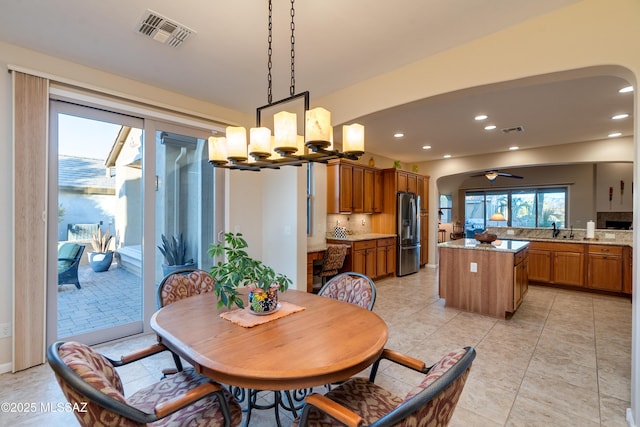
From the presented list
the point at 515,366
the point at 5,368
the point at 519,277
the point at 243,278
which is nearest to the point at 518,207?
the point at 519,277

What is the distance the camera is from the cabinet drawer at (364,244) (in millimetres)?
5247

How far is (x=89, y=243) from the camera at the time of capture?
3.04 meters

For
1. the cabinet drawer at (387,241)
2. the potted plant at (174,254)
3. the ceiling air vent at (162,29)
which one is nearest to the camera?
the ceiling air vent at (162,29)

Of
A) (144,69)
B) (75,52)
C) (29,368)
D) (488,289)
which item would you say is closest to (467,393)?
(488,289)

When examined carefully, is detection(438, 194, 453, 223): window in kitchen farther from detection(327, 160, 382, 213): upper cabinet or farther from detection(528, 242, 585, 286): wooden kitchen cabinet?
detection(327, 160, 382, 213): upper cabinet

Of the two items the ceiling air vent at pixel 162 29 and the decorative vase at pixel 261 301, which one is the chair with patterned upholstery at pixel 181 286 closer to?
the decorative vase at pixel 261 301

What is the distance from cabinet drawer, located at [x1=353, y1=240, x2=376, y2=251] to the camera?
5.25 m

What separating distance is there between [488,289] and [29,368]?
496cm

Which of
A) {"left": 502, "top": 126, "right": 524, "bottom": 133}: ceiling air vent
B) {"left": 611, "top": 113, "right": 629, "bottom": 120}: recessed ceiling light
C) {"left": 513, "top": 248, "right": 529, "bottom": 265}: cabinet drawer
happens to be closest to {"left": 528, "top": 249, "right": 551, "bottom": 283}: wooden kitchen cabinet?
{"left": 513, "top": 248, "right": 529, "bottom": 265}: cabinet drawer

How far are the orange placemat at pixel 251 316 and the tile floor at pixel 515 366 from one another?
73 cm

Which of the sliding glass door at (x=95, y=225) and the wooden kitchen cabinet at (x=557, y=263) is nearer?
the sliding glass door at (x=95, y=225)

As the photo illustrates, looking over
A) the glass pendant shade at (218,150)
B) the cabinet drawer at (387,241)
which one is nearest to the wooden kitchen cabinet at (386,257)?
the cabinet drawer at (387,241)

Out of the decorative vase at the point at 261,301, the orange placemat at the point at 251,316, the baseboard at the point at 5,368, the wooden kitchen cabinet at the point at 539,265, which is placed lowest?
the baseboard at the point at 5,368

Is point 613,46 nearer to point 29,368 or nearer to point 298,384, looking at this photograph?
point 298,384
